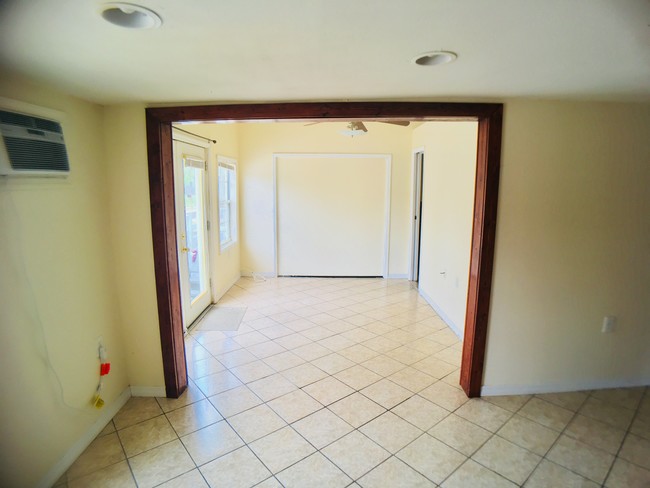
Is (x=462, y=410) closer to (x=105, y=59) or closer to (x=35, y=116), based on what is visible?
(x=105, y=59)

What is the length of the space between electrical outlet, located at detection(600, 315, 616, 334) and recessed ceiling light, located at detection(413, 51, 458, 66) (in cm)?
234

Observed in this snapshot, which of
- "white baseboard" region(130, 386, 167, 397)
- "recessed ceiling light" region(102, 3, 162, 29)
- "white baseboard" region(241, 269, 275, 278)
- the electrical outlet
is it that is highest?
"recessed ceiling light" region(102, 3, 162, 29)

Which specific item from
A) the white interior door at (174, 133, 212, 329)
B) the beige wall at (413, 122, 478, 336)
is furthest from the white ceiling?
the white interior door at (174, 133, 212, 329)

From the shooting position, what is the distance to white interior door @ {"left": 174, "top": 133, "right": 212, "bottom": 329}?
3.55m

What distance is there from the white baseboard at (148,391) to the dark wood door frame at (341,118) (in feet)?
0.20

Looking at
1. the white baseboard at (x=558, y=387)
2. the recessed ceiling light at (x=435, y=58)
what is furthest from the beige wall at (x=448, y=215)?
the recessed ceiling light at (x=435, y=58)

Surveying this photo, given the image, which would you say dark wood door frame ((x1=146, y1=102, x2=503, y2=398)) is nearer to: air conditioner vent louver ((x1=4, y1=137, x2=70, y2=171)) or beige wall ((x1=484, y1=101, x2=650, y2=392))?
beige wall ((x1=484, y1=101, x2=650, y2=392))

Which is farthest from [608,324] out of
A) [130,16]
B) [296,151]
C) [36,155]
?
[296,151]

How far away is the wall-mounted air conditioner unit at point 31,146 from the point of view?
1.60m

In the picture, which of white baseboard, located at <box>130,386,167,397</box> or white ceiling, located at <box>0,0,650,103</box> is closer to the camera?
white ceiling, located at <box>0,0,650,103</box>

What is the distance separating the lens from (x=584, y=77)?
182 cm

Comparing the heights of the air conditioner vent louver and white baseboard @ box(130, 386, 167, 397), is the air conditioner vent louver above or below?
above

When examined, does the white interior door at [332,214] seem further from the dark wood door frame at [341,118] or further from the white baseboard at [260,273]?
the dark wood door frame at [341,118]

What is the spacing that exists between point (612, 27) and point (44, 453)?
3.16m
